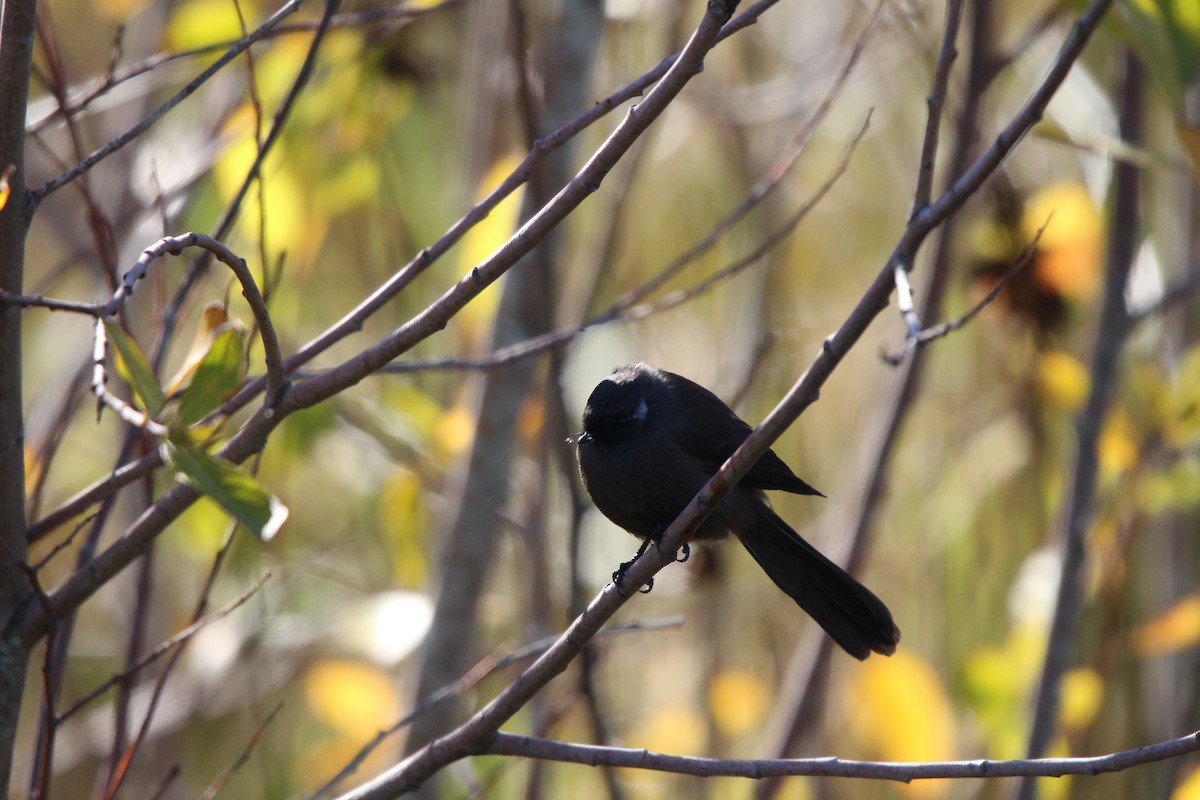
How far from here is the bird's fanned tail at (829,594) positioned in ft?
9.32

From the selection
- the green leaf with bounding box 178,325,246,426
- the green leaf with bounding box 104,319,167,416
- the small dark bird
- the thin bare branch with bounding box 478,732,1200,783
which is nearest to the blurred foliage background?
the small dark bird

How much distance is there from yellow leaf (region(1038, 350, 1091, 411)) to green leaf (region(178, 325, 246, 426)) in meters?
2.87

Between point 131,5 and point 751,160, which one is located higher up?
point 751,160

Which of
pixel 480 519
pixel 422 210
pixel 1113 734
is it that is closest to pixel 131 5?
pixel 422 210

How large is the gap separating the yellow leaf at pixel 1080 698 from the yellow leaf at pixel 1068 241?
1.26 metres

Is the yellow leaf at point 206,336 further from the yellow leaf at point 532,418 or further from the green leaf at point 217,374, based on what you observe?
the yellow leaf at point 532,418

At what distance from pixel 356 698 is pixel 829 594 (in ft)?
6.17

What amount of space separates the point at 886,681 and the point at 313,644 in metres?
2.26

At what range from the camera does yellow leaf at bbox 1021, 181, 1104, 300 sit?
148 inches

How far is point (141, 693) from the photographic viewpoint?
4344mm

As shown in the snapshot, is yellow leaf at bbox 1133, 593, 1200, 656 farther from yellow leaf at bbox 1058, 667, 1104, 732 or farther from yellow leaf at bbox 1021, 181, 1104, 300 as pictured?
yellow leaf at bbox 1021, 181, 1104, 300

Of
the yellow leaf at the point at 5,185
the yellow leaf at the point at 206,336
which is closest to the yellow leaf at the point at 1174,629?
the yellow leaf at the point at 206,336

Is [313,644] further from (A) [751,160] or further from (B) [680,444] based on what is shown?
(A) [751,160]

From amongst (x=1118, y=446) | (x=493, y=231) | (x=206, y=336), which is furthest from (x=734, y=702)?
(x=206, y=336)
